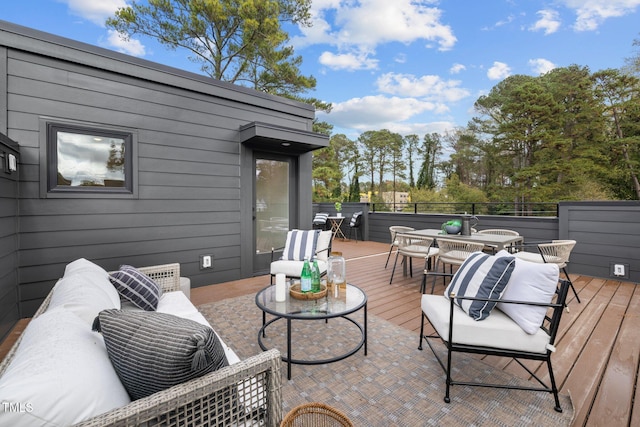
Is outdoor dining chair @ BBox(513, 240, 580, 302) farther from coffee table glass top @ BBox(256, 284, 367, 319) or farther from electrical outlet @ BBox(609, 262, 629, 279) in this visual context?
coffee table glass top @ BBox(256, 284, 367, 319)

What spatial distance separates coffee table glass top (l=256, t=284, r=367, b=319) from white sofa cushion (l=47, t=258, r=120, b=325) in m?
0.93

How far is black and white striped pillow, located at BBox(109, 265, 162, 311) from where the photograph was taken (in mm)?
2031

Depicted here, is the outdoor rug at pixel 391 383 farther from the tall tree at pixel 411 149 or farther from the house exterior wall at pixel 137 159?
the tall tree at pixel 411 149

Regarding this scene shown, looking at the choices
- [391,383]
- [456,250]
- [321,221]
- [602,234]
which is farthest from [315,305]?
[321,221]

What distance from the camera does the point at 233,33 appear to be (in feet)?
31.6

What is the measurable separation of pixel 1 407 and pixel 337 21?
11.3 meters

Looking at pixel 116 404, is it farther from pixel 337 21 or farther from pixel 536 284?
pixel 337 21

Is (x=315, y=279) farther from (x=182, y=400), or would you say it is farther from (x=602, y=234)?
(x=602, y=234)

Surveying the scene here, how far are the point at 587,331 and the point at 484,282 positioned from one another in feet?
5.29

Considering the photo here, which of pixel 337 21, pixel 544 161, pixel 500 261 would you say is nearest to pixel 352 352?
pixel 500 261

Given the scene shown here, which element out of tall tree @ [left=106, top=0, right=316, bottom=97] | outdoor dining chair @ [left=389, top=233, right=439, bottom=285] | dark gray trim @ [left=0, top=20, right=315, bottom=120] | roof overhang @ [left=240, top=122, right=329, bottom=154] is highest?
tall tree @ [left=106, top=0, right=316, bottom=97]
